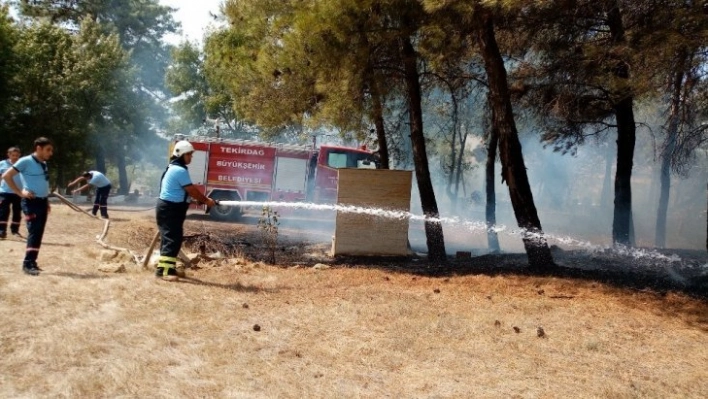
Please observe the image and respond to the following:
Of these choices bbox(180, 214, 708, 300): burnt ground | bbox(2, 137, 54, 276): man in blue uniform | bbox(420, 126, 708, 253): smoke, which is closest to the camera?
bbox(2, 137, 54, 276): man in blue uniform

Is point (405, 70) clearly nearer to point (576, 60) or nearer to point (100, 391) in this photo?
point (576, 60)

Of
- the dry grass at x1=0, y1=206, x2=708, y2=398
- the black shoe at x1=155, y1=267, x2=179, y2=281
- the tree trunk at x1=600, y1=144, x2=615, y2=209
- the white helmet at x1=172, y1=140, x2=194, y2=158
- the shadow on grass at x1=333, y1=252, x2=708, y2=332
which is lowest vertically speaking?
the dry grass at x1=0, y1=206, x2=708, y2=398

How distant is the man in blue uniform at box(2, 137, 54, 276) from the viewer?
247 inches

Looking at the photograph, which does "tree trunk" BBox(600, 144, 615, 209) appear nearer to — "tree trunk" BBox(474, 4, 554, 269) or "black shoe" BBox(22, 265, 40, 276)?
"tree trunk" BBox(474, 4, 554, 269)

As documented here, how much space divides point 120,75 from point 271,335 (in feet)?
84.0

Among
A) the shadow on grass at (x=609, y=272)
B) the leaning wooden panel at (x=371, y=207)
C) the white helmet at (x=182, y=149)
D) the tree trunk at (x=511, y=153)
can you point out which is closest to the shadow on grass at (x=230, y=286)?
the white helmet at (x=182, y=149)

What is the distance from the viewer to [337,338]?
464cm

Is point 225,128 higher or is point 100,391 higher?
point 225,128

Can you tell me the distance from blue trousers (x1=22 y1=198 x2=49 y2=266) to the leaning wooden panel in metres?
4.57

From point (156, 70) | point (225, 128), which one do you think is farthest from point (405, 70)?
point (156, 70)

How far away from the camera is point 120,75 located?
2678 centimetres

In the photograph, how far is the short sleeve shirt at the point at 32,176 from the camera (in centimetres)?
644

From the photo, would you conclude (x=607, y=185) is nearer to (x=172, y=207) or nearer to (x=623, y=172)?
(x=623, y=172)

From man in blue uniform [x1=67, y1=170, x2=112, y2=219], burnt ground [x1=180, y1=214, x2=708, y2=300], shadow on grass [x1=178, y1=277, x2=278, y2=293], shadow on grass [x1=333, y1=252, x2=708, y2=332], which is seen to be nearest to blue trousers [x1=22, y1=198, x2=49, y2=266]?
shadow on grass [x1=178, y1=277, x2=278, y2=293]
